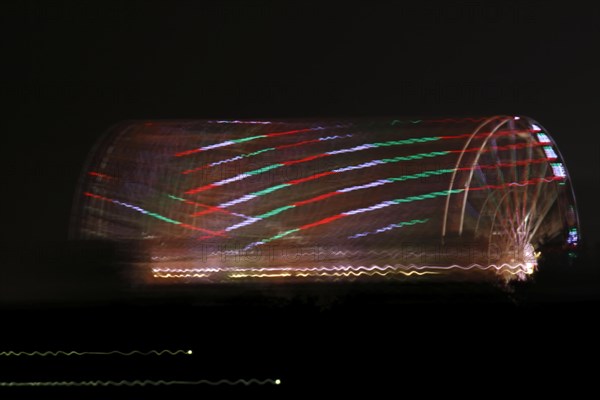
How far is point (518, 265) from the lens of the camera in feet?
39.3

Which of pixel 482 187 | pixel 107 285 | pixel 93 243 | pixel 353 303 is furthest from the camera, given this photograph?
pixel 482 187

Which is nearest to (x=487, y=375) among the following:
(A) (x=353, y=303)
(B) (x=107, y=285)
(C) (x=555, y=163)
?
(A) (x=353, y=303)

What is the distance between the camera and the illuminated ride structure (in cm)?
1172

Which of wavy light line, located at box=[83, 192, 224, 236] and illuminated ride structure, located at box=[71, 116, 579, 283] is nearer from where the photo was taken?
illuminated ride structure, located at box=[71, 116, 579, 283]

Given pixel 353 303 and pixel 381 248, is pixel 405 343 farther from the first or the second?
pixel 381 248

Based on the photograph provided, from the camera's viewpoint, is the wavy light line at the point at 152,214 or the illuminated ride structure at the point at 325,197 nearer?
the illuminated ride structure at the point at 325,197

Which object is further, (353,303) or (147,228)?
(147,228)

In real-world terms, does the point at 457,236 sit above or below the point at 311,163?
below

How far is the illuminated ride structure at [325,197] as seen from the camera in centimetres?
1172

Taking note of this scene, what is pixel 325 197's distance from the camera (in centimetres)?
1294

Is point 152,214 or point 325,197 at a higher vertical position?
point 325,197

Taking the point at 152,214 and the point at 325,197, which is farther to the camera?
the point at 152,214

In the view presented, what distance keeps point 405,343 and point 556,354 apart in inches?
45.1

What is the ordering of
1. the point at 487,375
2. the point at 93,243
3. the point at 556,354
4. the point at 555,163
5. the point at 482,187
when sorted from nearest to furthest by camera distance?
1. the point at 487,375
2. the point at 556,354
3. the point at 93,243
4. the point at 482,187
5. the point at 555,163
